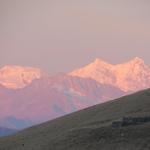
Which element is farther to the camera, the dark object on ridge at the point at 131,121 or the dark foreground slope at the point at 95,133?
the dark object on ridge at the point at 131,121

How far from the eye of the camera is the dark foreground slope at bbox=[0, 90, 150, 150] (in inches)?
2864

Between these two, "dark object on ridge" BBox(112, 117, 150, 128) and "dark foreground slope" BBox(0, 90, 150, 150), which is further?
"dark object on ridge" BBox(112, 117, 150, 128)

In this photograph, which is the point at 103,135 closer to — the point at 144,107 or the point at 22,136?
the point at 144,107

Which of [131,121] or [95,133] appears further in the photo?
[131,121]

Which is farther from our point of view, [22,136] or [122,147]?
[22,136]

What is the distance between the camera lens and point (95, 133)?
7881cm

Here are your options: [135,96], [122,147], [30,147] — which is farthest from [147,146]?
[135,96]

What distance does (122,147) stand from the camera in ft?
230

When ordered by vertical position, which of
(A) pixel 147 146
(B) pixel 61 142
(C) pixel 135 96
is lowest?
(A) pixel 147 146

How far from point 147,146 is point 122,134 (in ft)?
23.2

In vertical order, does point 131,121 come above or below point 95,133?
above

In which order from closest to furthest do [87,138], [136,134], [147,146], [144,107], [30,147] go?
[147,146], [136,134], [87,138], [30,147], [144,107]

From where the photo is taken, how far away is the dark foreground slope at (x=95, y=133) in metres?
72.8

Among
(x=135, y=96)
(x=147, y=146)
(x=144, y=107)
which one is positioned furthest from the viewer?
(x=135, y=96)
